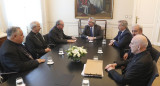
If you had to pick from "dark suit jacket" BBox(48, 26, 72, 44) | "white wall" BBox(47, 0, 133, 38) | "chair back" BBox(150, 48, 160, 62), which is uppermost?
"white wall" BBox(47, 0, 133, 38)

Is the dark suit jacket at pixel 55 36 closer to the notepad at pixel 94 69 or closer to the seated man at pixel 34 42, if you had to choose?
the seated man at pixel 34 42

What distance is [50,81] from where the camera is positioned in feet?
5.47

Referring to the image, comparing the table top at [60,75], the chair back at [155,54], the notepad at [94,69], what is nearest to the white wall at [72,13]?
the chair back at [155,54]

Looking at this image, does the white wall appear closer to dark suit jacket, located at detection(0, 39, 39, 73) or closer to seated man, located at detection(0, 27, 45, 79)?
seated man, located at detection(0, 27, 45, 79)

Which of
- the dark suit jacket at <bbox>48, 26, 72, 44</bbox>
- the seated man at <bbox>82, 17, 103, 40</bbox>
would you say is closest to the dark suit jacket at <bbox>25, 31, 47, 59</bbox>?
the dark suit jacket at <bbox>48, 26, 72, 44</bbox>

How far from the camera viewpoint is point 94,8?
18.8 ft

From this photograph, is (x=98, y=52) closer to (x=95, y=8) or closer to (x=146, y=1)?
(x=95, y=8)

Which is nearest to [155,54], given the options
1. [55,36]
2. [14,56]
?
[14,56]

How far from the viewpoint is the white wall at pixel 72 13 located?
5547 millimetres

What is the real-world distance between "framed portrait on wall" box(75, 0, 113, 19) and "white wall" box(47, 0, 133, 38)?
188 millimetres

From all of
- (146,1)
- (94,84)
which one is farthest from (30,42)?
(146,1)

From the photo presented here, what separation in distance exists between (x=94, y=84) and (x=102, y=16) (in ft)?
14.7

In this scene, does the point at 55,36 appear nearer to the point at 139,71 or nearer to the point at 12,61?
the point at 12,61

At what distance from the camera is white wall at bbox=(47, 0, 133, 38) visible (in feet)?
18.2
